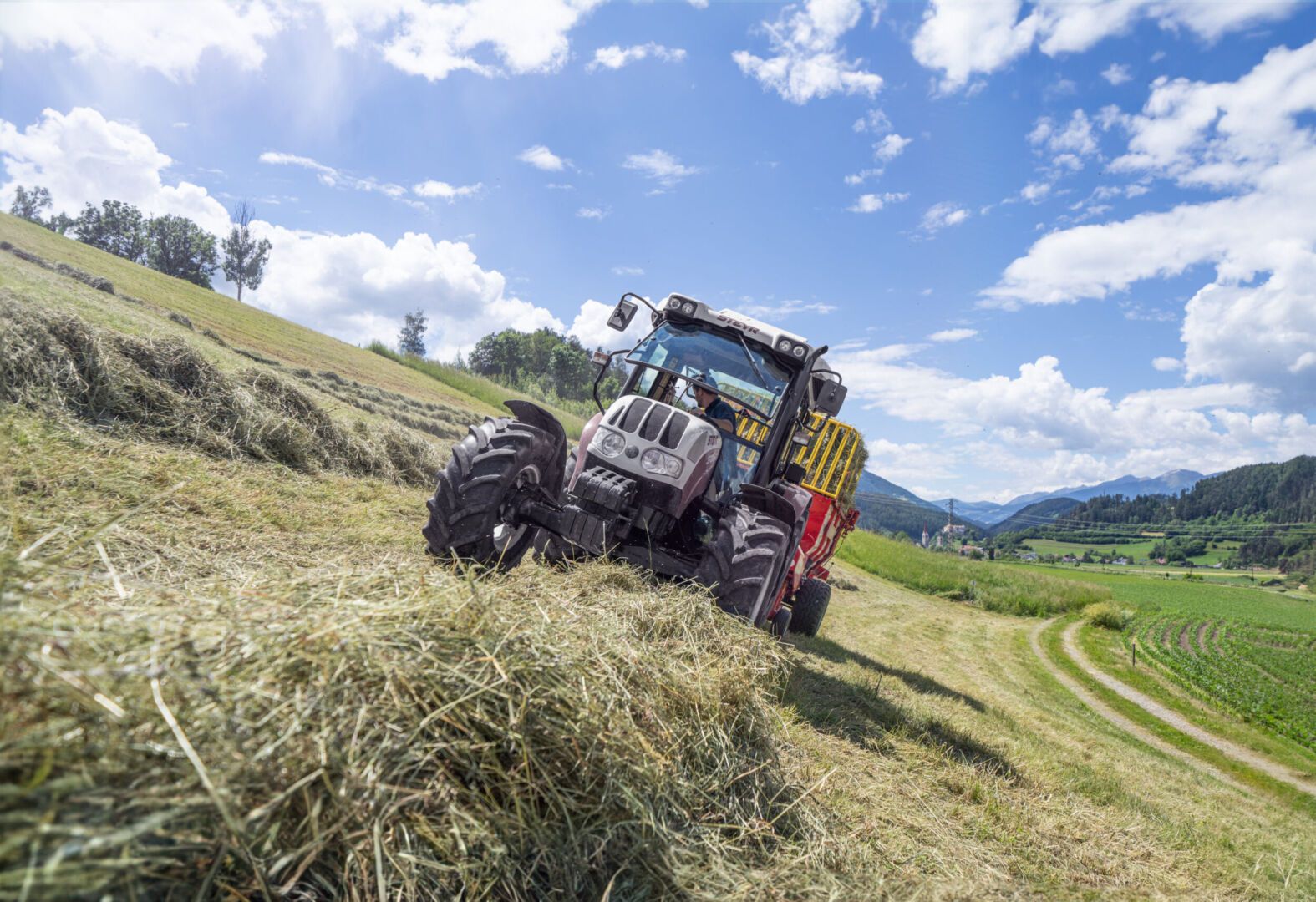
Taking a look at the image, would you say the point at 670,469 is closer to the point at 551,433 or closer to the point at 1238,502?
the point at 551,433

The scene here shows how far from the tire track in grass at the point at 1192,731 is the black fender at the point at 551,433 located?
13005 mm

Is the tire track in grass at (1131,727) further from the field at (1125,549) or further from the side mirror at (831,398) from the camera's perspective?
the field at (1125,549)

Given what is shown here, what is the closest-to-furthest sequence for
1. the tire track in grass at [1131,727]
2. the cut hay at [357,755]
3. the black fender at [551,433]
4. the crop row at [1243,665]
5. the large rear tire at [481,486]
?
1. the cut hay at [357,755]
2. the large rear tire at [481,486]
3. the black fender at [551,433]
4. the tire track in grass at [1131,727]
5. the crop row at [1243,665]

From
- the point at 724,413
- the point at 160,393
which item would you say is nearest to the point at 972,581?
the point at 724,413

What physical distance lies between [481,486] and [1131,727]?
14.2m

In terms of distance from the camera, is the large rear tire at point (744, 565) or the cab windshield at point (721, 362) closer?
the large rear tire at point (744, 565)

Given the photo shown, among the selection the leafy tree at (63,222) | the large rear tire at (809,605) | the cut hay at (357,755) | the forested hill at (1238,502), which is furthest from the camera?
the forested hill at (1238,502)

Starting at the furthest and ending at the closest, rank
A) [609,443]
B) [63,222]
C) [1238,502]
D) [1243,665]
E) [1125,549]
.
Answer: [1238,502]
[1125,549]
[63,222]
[1243,665]
[609,443]

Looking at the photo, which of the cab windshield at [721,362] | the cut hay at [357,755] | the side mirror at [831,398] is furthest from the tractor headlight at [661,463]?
the cut hay at [357,755]

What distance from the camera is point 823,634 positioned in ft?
34.4

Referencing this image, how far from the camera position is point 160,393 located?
7441 millimetres

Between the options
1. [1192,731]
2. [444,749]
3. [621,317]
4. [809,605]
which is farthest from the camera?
[1192,731]

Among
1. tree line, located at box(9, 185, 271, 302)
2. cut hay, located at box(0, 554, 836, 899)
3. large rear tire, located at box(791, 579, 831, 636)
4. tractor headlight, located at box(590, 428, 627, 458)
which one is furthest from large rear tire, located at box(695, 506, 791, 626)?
tree line, located at box(9, 185, 271, 302)

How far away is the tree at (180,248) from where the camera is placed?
81000 millimetres
